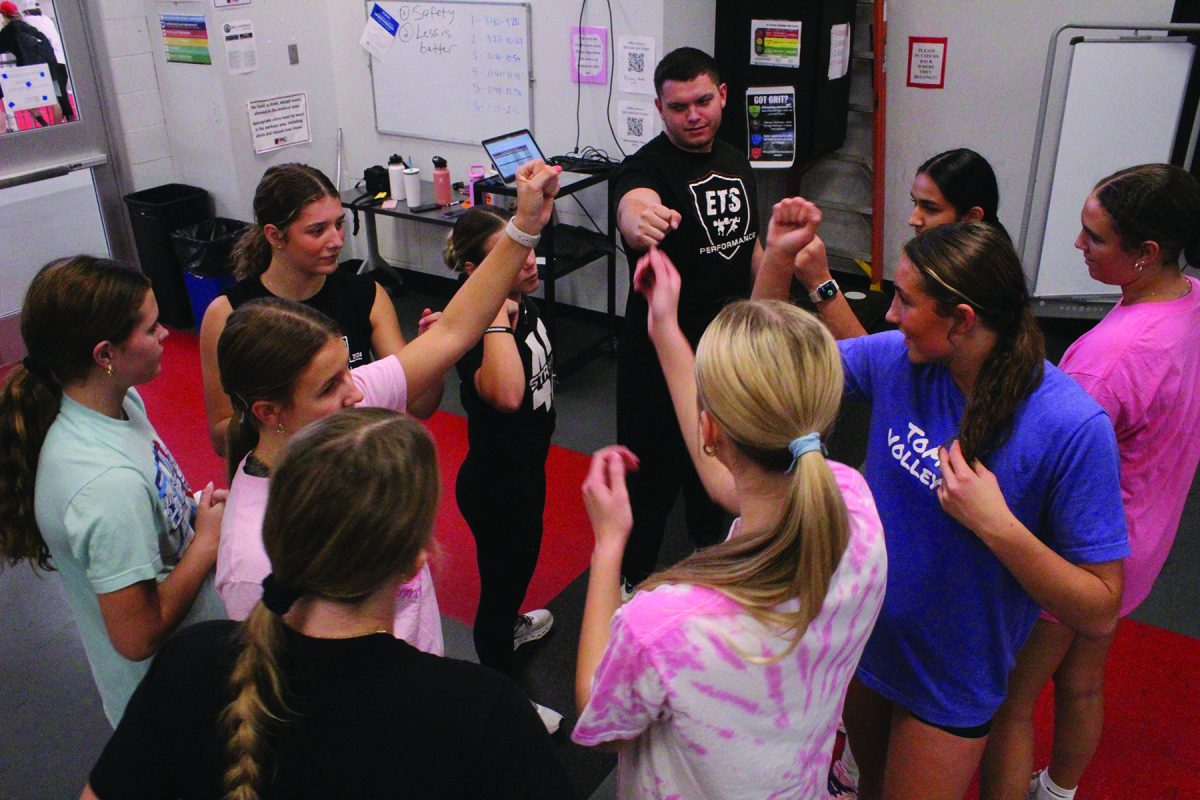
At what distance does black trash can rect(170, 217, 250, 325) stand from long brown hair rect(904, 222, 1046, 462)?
4.20 metres

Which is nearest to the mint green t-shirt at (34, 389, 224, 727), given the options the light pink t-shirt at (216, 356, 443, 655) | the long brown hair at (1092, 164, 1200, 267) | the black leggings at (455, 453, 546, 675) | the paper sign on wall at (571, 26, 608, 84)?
the light pink t-shirt at (216, 356, 443, 655)

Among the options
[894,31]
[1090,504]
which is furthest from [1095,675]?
[894,31]

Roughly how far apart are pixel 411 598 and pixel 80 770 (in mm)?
1552

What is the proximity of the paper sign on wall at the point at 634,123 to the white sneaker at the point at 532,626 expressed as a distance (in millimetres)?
2605

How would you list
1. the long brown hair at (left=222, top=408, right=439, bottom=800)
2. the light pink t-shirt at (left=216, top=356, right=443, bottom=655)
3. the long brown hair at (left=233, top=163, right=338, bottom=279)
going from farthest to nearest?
1. the long brown hair at (left=233, top=163, right=338, bottom=279)
2. the light pink t-shirt at (left=216, top=356, right=443, bottom=655)
3. the long brown hair at (left=222, top=408, right=439, bottom=800)

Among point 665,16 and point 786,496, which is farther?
point 665,16

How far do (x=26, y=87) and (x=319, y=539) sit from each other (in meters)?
4.82

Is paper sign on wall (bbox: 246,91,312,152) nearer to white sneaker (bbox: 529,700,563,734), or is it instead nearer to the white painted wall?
the white painted wall

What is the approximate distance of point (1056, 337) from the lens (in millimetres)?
4828

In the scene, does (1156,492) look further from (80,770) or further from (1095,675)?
(80,770)

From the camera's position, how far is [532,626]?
9.08 ft

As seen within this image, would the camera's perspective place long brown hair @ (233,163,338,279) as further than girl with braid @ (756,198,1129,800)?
Yes

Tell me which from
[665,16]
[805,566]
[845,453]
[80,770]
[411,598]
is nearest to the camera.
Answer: [805,566]

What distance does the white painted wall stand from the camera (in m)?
4.48
